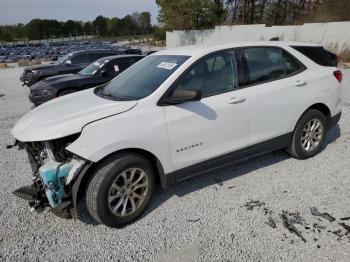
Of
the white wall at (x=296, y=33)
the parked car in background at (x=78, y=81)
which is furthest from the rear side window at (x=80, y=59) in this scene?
the white wall at (x=296, y=33)

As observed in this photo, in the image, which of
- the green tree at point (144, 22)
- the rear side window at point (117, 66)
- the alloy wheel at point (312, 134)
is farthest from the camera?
the green tree at point (144, 22)

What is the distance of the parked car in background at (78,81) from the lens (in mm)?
7973

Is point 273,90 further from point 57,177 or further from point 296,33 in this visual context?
point 296,33

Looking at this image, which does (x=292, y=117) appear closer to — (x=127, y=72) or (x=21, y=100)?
(x=127, y=72)

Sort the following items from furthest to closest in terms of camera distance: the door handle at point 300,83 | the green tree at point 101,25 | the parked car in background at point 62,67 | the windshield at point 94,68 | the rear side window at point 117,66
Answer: the green tree at point 101,25
the parked car in background at point 62,67
the rear side window at point 117,66
the windshield at point 94,68
the door handle at point 300,83

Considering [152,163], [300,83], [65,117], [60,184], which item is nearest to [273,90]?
[300,83]

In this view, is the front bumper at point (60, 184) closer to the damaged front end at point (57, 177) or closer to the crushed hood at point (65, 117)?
the damaged front end at point (57, 177)

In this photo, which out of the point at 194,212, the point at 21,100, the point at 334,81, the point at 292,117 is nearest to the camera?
the point at 194,212

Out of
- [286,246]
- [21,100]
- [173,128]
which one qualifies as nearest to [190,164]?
[173,128]

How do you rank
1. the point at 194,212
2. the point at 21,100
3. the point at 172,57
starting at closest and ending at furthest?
the point at 194,212 → the point at 172,57 → the point at 21,100

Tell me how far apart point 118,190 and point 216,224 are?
3.44 feet

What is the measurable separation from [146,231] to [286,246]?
Result: 1332mm

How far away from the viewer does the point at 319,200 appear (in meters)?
3.62

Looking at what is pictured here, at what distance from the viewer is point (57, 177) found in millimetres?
3035
